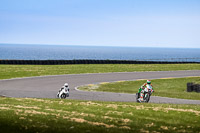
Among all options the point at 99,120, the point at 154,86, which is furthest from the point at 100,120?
the point at 154,86

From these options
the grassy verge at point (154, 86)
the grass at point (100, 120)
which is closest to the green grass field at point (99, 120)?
the grass at point (100, 120)

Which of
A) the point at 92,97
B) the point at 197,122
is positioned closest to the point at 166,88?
the point at 92,97

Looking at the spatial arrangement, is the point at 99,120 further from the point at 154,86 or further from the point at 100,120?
the point at 154,86

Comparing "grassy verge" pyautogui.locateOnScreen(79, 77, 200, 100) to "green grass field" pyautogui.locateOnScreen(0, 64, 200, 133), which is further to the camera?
"grassy verge" pyautogui.locateOnScreen(79, 77, 200, 100)

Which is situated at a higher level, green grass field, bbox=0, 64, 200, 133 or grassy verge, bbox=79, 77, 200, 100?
green grass field, bbox=0, 64, 200, 133

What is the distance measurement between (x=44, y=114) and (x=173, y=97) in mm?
11367

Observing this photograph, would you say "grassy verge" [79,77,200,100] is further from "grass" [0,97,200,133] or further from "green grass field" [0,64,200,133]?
"grass" [0,97,200,133]

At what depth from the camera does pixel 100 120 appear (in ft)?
34.1

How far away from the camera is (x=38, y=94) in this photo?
69.7 feet

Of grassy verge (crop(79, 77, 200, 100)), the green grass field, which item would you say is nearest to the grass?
the green grass field

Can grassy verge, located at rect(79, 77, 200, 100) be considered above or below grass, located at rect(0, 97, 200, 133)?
below

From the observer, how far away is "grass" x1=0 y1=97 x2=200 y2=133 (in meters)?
9.09

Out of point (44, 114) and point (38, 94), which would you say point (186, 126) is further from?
point (38, 94)

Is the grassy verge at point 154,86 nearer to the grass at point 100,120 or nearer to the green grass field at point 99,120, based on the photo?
the green grass field at point 99,120
